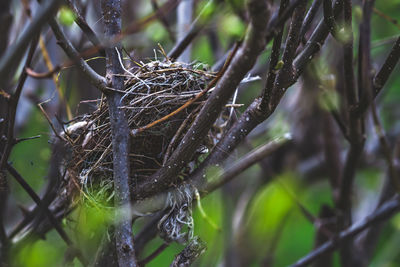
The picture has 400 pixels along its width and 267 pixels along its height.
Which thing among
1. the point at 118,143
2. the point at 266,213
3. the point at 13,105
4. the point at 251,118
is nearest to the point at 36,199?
the point at 13,105

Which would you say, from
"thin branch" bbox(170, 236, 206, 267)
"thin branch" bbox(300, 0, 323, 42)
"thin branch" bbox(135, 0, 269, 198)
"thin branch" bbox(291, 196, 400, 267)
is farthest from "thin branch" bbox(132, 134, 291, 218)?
"thin branch" bbox(291, 196, 400, 267)

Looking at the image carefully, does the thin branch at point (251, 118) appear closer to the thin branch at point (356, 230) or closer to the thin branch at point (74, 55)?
the thin branch at point (74, 55)

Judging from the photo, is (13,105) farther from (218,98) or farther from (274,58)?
(274,58)

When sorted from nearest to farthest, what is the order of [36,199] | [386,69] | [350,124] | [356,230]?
[386,69]
[36,199]
[350,124]
[356,230]

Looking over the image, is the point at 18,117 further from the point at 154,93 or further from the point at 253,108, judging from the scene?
the point at 253,108

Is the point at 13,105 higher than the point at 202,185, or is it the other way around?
the point at 13,105

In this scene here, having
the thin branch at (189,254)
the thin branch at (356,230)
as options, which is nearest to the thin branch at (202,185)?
the thin branch at (189,254)
